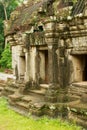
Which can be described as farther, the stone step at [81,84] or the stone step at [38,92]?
the stone step at [38,92]

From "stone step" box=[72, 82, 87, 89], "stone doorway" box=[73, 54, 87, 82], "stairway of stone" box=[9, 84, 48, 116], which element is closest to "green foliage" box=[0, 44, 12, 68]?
"stairway of stone" box=[9, 84, 48, 116]

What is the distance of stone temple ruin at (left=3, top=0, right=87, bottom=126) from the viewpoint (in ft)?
26.2

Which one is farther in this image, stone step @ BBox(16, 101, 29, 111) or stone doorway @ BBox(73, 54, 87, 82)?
stone step @ BBox(16, 101, 29, 111)

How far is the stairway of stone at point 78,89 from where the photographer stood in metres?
8.23

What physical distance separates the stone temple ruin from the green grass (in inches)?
11.6

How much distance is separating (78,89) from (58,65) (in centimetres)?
110

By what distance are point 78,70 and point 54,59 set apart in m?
0.92

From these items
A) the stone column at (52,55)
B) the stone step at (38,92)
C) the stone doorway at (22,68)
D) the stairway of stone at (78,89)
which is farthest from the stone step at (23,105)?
the stone doorway at (22,68)

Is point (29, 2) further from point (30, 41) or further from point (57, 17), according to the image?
point (57, 17)

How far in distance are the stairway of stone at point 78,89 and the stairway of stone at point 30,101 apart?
1.07 metres

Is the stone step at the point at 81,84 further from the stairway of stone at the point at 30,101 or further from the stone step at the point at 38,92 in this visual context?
the stone step at the point at 38,92

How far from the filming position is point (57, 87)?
888cm

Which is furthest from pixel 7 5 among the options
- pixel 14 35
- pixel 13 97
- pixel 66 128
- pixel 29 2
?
pixel 66 128

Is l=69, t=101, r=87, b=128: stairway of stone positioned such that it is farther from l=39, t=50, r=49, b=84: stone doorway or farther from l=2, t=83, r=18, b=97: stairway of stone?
l=2, t=83, r=18, b=97: stairway of stone
